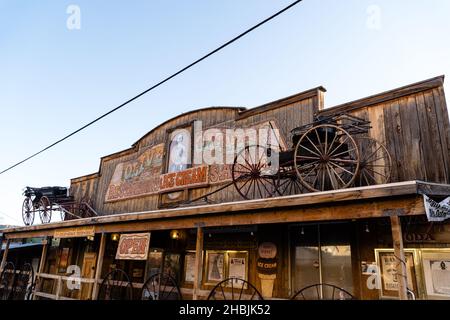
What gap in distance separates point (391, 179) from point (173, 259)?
7066 millimetres

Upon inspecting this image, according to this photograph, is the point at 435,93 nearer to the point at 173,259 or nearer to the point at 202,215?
the point at 202,215

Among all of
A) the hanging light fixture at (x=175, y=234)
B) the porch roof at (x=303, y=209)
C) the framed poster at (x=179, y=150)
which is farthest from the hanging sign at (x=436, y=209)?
the framed poster at (x=179, y=150)

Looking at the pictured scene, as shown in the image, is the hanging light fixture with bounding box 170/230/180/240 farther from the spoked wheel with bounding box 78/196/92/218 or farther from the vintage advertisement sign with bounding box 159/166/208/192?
the spoked wheel with bounding box 78/196/92/218

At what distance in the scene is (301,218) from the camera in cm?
557

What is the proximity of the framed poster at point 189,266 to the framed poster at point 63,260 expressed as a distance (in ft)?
23.5

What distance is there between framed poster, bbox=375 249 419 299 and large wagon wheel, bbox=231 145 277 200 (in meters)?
2.82

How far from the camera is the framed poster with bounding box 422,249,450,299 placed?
5773mm

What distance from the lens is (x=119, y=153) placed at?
14.5 meters

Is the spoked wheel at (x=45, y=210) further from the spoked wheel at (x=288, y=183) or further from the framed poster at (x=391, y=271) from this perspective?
the framed poster at (x=391, y=271)

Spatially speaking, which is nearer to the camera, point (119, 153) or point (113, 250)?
point (113, 250)

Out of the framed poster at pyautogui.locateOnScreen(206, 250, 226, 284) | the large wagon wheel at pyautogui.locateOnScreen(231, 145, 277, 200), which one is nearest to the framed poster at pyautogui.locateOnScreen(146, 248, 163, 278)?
the framed poster at pyautogui.locateOnScreen(206, 250, 226, 284)

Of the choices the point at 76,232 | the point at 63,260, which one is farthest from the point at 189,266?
the point at 63,260
